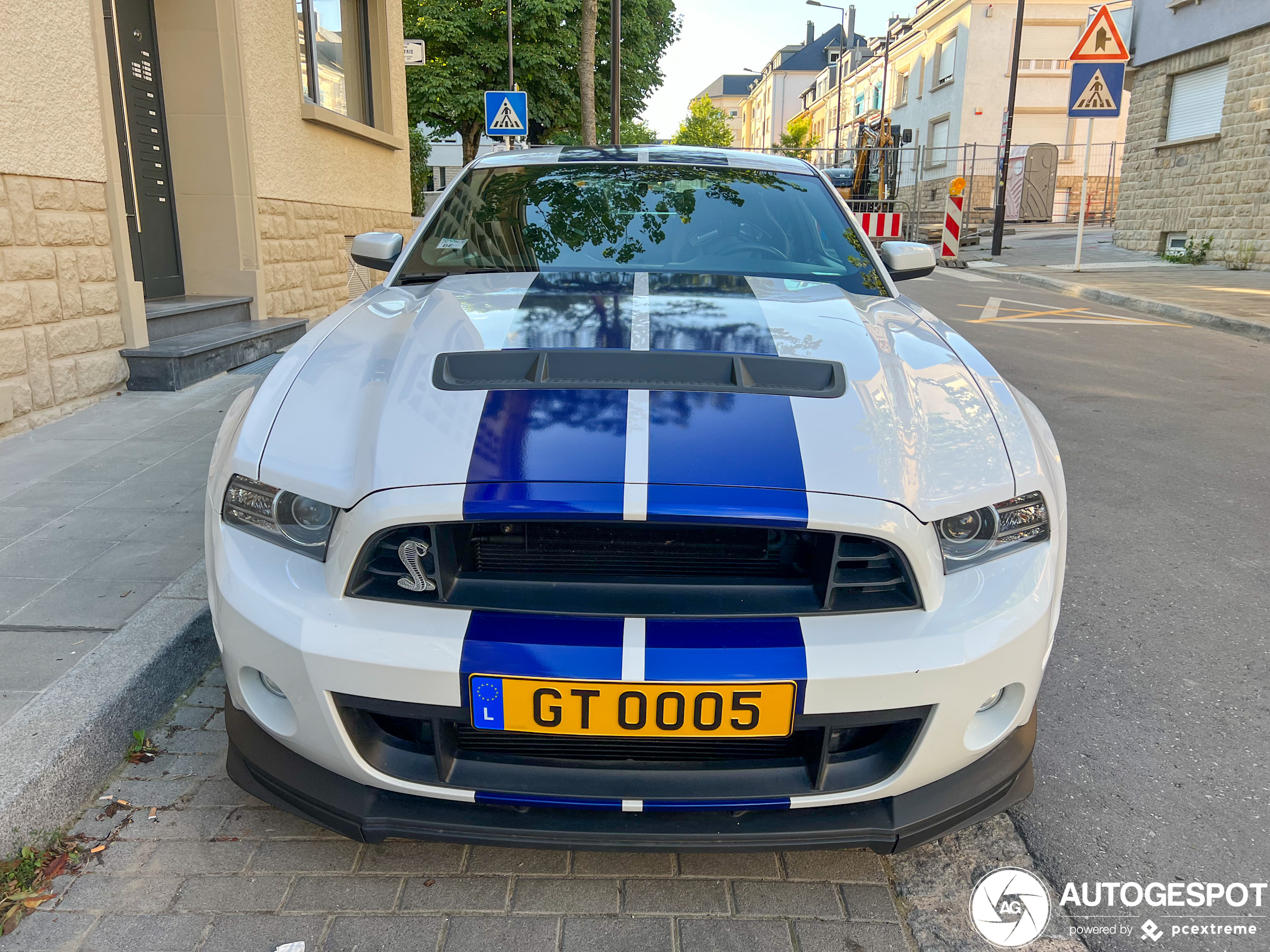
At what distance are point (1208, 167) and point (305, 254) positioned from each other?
50.1ft

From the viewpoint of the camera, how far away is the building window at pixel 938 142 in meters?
37.2

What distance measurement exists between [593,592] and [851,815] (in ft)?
2.00

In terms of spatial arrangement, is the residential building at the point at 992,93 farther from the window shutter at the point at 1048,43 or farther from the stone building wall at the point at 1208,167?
the stone building wall at the point at 1208,167

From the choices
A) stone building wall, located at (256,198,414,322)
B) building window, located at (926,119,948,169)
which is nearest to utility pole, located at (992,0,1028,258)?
stone building wall, located at (256,198,414,322)

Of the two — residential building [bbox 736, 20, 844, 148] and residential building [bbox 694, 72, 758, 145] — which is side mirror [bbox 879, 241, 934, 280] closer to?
residential building [bbox 736, 20, 844, 148]

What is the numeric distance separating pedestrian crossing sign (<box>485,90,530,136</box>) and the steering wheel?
1322 centimetres

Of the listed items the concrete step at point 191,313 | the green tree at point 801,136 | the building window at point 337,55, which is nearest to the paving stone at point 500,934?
the concrete step at point 191,313

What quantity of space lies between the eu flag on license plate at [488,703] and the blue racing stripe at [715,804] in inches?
11.6

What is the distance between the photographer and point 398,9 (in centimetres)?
1170

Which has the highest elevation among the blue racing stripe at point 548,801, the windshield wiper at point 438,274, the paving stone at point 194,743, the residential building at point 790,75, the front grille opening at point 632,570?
the residential building at point 790,75

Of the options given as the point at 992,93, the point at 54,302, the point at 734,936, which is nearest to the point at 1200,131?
the point at 54,302

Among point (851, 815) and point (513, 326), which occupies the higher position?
point (513, 326)

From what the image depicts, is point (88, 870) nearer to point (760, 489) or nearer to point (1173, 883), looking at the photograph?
point (760, 489)

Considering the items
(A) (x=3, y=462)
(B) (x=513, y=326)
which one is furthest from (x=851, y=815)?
(A) (x=3, y=462)
